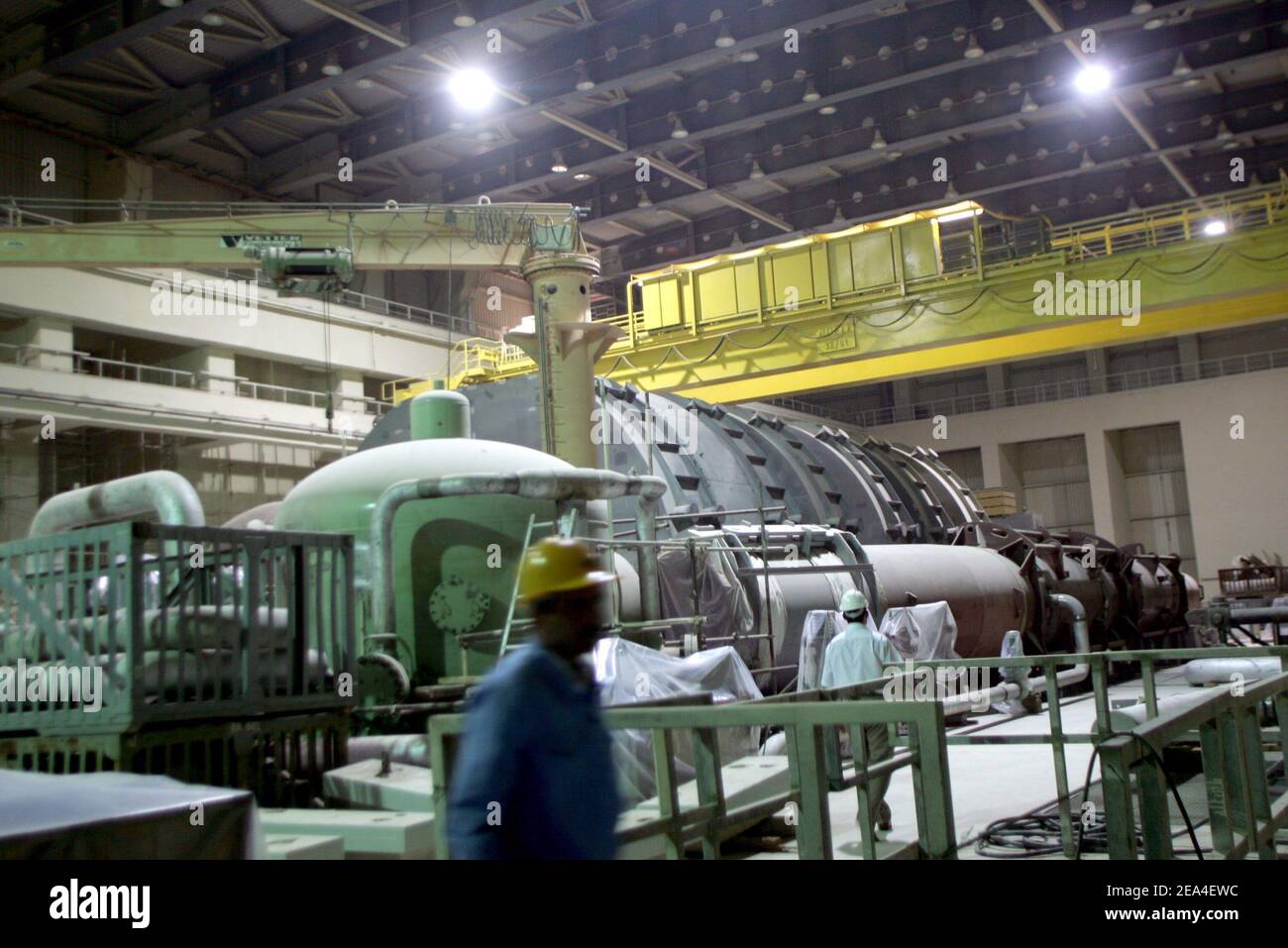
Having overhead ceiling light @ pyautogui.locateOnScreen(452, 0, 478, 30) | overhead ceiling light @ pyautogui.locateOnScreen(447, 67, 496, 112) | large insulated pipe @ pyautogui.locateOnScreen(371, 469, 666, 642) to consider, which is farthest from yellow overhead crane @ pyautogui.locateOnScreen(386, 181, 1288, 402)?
large insulated pipe @ pyautogui.locateOnScreen(371, 469, 666, 642)

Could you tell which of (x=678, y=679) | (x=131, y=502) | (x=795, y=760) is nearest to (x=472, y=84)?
(x=131, y=502)

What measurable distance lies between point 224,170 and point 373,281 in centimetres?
504

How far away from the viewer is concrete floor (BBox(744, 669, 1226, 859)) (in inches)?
235

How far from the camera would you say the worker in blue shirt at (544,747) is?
231 cm

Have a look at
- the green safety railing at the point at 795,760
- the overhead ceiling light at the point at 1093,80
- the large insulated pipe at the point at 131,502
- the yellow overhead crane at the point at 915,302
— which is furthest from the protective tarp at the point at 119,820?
the overhead ceiling light at the point at 1093,80

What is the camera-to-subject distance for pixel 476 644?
27.2ft

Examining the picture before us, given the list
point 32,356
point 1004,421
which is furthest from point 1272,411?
point 32,356

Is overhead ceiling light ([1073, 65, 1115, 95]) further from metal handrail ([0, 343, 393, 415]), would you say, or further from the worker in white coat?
the worker in white coat

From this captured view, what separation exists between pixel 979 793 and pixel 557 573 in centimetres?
629

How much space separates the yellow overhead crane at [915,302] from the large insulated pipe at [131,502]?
11.0 meters

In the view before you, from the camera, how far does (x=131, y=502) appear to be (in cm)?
792

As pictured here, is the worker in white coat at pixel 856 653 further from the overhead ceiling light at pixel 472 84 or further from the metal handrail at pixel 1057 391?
the metal handrail at pixel 1057 391
